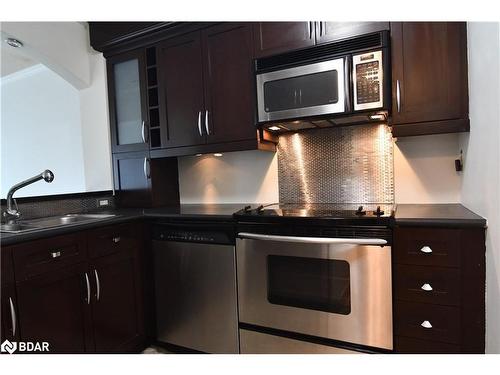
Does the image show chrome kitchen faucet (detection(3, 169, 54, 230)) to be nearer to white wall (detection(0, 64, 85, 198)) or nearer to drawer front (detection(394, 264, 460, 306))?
white wall (detection(0, 64, 85, 198))

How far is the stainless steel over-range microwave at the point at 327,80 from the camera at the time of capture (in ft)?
5.37

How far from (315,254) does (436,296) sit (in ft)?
1.89

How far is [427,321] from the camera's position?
4.59 feet

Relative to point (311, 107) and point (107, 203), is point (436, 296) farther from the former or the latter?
point (107, 203)

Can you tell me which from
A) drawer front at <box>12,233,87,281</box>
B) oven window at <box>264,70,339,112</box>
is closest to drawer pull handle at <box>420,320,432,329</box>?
oven window at <box>264,70,339,112</box>

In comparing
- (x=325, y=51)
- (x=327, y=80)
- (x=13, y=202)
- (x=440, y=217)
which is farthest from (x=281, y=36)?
(x=13, y=202)

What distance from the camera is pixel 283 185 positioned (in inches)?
90.5

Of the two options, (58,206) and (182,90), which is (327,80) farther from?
(58,206)

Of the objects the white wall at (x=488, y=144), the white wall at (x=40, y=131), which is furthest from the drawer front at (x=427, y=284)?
the white wall at (x=40, y=131)

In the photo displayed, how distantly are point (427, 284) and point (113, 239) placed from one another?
1733 millimetres

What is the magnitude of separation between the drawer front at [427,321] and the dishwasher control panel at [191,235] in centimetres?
97

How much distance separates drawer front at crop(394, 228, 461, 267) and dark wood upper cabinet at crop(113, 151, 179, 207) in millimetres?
1849

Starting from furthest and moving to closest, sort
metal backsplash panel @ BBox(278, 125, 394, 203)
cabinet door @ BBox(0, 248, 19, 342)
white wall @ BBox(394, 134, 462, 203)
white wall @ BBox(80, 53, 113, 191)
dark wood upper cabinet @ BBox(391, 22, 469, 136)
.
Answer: white wall @ BBox(80, 53, 113, 191) → metal backsplash panel @ BBox(278, 125, 394, 203) → white wall @ BBox(394, 134, 462, 203) → dark wood upper cabinet @ BBox(391, 22, 469, 136) → cabinet door @ BBox(0, 248, 19, 342)

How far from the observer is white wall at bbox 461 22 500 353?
112 centimetres
